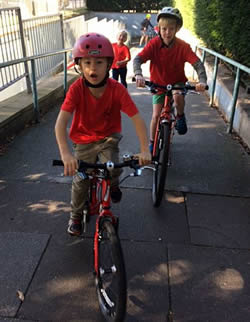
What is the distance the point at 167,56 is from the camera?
398cm

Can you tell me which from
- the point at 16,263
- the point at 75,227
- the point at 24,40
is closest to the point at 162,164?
the point at 75,227

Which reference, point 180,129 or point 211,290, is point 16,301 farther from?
point 180,129

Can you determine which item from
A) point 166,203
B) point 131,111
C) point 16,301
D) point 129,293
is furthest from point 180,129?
point 16,301

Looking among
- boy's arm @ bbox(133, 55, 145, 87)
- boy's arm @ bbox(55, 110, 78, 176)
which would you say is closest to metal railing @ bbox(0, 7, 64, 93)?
boy's arm @ bbox(133, 55, 145, 87)

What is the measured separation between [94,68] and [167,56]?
6.38 feet

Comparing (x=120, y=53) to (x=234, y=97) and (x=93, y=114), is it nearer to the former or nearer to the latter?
(x=234, y=97)

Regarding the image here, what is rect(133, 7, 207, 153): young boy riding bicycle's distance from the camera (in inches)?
143

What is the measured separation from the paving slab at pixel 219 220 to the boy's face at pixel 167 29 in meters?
1.80

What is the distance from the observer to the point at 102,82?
236cm

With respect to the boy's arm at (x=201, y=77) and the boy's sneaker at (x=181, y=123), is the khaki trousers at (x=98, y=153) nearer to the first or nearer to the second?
the boy's arm at (x=201, y=77)

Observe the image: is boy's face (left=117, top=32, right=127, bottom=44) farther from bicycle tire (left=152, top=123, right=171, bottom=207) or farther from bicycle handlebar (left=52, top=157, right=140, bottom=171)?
bicycle handlebar (left=52, top=157, right=140, bottom=171)

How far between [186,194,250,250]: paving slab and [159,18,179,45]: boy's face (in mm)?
1801

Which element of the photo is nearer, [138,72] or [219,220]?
[219,220]

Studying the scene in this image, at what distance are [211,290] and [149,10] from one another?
31289mm
